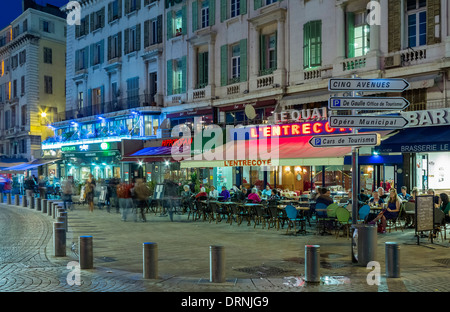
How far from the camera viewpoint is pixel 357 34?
726 inches

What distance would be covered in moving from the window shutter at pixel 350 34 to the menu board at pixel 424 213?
29.7ft

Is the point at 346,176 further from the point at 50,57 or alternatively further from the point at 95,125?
the point at 50,57

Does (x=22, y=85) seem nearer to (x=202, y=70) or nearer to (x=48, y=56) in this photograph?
(x=48, y=56)

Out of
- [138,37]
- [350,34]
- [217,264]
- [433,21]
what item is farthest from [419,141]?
[138,37]

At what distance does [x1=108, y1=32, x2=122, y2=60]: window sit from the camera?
31.2 metres

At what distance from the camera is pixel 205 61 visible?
25141 mm

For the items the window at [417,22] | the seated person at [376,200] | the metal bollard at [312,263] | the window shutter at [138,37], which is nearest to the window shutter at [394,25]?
the window at [417,22]

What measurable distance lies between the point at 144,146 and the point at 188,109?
14.0 feet

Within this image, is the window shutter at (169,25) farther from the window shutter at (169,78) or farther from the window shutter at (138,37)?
the window shutter at (138,37)

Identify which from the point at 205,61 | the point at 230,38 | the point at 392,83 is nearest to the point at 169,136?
the point at 205,61

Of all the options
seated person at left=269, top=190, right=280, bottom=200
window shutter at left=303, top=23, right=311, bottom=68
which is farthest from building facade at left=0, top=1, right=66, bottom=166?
seated person at left=269, top=190, right=280, bottom=200

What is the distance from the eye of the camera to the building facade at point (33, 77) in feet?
146

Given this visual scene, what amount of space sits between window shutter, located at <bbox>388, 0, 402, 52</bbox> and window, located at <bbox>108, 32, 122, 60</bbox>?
19.4 metres
